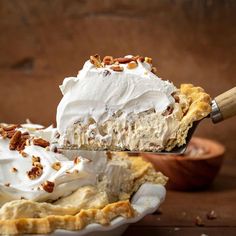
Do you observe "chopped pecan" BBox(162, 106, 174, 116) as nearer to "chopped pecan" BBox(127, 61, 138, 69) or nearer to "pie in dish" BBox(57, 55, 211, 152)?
"pie in dish" BBox(57, 55, 211, 152)

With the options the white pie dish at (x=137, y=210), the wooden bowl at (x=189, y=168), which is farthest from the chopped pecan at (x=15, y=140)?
the wooden bowl at (x=189, y=168)

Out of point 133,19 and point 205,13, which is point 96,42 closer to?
point 133,19

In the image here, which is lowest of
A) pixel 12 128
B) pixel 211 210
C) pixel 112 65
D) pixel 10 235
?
pixel 211 210

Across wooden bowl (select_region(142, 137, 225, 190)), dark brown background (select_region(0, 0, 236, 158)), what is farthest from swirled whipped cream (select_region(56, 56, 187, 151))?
dark brown background (select_region(0, 0, 236, 158))

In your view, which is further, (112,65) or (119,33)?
(119,33)

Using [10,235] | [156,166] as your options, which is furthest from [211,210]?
[10,235]

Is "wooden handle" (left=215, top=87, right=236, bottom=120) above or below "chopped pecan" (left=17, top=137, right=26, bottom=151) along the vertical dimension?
above

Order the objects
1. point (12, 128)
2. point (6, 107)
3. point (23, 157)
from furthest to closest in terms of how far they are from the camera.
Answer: point (6, 107) → point (12, 128) → point (23, 157)
